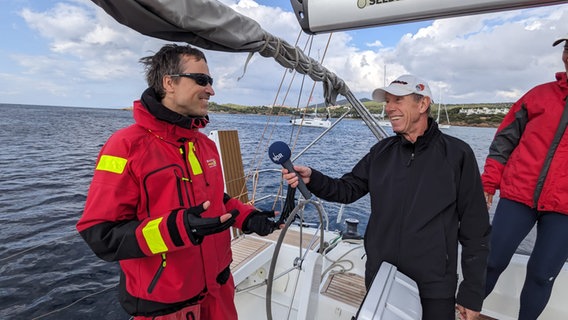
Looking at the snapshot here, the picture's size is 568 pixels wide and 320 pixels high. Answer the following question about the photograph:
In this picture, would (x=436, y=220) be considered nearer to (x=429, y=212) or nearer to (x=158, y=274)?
(x=429, y=212)

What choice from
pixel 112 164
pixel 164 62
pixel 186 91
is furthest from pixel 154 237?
pixel 164 62

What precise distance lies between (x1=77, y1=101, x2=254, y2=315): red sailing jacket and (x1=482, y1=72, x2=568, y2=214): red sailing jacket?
169 centimetres

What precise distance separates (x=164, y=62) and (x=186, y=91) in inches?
6.6

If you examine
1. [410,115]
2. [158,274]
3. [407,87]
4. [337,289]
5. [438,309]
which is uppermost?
[407,87]

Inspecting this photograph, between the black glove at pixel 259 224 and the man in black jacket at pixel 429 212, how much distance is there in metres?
0.31

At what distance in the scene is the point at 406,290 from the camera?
117cm

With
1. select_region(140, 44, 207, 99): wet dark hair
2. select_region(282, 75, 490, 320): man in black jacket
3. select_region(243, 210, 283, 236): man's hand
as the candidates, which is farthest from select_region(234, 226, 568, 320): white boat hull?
select_region(140, 44, 207, 99): wet dark hair

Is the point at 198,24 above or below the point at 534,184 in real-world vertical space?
above

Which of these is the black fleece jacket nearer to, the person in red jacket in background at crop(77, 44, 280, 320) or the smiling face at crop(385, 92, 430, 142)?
the smiling face at crop(385, 92, 430, 142)

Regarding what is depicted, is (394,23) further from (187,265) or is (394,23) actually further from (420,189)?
(187,265)

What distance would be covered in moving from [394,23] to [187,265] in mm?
1336

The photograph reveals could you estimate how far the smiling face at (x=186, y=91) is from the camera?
1287 millimetres

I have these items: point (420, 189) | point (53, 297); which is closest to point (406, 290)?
point (420, 189)

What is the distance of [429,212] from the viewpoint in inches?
55.0
